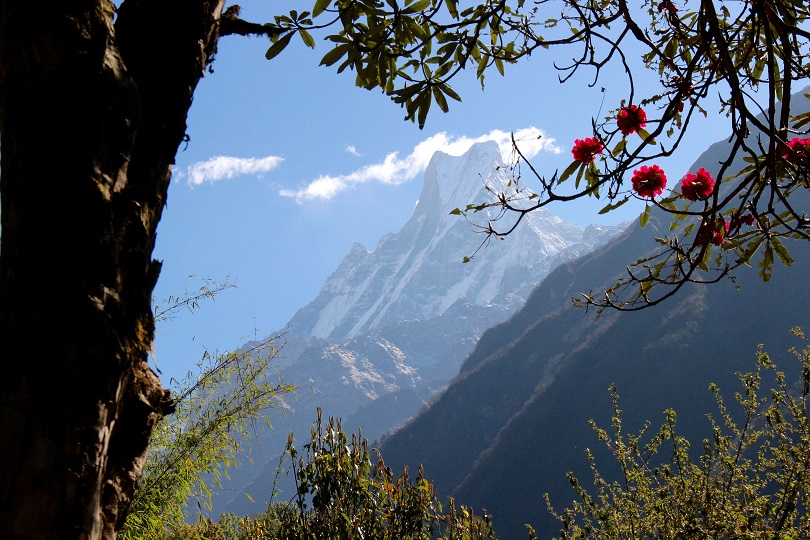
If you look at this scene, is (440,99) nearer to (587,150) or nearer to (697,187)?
(587,150)

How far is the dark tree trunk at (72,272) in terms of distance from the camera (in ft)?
3.26

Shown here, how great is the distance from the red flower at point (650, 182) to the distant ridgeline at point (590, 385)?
64232 millimetres

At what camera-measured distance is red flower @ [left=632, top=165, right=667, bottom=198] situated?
216cm

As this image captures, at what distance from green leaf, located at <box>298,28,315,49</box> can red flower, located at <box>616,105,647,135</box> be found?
1.12 metres

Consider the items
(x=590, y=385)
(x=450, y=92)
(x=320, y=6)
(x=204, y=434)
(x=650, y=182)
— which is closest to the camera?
(x=320, y=6)

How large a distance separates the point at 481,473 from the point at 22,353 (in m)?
86.6

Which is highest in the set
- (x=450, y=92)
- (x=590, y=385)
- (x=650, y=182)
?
(x=450, y=92)

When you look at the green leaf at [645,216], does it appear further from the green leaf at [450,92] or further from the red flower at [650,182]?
the green leaf at [450,92]

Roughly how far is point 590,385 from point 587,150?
87.1 meters

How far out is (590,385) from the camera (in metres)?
84.0

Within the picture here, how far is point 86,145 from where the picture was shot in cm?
111

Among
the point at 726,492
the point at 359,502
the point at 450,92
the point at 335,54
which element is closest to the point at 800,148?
the point at 450,92

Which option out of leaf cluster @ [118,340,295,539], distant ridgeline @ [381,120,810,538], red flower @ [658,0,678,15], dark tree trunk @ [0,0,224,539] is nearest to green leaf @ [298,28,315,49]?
dark tree trunk @ [0,0,224,539]

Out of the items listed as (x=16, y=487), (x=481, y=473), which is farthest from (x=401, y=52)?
(x=481, y=473)
